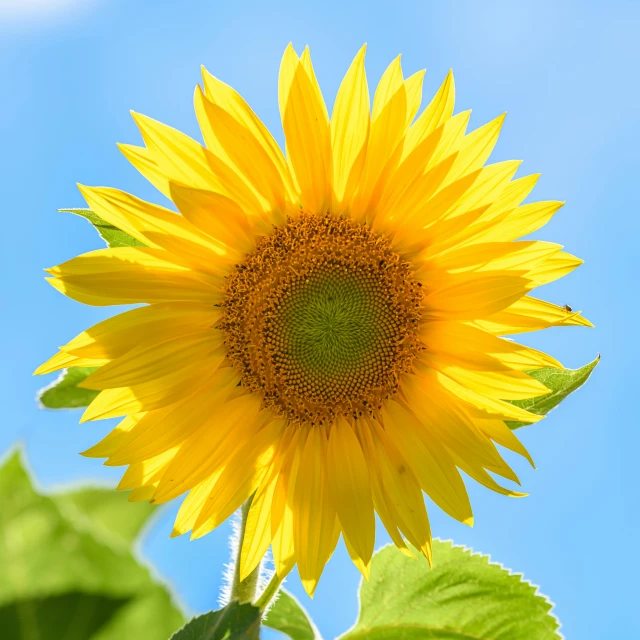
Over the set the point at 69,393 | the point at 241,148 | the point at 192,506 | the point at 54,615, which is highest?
the point at 241,148

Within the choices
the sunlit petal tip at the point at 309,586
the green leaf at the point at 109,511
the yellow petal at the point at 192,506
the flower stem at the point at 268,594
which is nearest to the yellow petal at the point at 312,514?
the sunlit petal tip at the point at 309,586

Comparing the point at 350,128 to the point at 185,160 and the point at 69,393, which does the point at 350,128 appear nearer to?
the point at 185,160

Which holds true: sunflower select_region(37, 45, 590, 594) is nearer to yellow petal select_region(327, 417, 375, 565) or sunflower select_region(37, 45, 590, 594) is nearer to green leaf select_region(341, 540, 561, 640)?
yellow petal select_region(327, 417, 375, 565)

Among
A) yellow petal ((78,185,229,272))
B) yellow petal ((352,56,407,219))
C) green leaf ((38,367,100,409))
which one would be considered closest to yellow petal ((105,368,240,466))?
green leaf ((38,367,100,409))

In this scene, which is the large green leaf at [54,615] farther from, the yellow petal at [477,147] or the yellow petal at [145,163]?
the yellow petal at [477,147]

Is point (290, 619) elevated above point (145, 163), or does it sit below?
below

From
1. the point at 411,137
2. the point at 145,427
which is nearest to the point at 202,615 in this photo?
the point at 145,427

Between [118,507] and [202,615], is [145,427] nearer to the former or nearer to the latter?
[202,615]

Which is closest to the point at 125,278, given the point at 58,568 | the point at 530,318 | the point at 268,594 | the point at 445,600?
the point at 268,594
